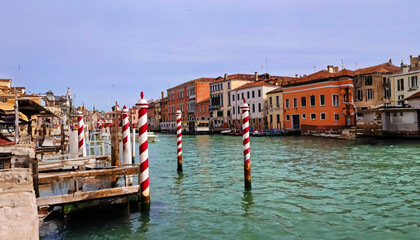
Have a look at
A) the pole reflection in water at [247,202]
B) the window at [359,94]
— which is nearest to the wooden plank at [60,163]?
the pole reflection in water at [247,202]

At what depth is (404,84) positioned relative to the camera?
108ft

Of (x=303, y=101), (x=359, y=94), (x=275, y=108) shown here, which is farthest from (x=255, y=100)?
(x=359, y=94)

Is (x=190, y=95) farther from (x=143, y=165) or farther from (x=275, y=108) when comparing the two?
(x=143, y=165)

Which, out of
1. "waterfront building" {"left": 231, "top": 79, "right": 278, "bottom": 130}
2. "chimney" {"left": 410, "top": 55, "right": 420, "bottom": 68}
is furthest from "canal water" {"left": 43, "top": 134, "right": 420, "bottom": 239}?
"waterfront building" {"left": 231, "top": 79, "right": 278, "bottom": 130}

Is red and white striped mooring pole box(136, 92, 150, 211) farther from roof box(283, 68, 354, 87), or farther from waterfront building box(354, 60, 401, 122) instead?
roof box(283, 68, 354, 87)

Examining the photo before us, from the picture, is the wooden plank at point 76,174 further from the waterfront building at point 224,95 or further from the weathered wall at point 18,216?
the waterfront building at point 224,95

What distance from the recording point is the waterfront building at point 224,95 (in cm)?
5112

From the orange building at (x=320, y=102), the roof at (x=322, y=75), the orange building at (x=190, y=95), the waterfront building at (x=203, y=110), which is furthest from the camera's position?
the orange building at (x=190, y=95)

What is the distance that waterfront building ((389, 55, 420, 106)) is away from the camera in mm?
32062

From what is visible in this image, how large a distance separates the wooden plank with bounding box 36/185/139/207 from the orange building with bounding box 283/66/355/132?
3299 cm

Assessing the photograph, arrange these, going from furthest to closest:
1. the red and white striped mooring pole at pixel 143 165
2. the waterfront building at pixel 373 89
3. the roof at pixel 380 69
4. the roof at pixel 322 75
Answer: the roof at pixel 322 75 < the roof at pixel 380 69 < the waterfront building at pixel 373 89 < the red and white striped mooring pole at pixel 143 165

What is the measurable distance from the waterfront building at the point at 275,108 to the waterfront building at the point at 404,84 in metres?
12.3

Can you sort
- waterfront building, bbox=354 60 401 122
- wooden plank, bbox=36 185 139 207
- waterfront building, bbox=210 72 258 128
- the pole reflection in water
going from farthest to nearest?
1. waterfront building, bbox=210 72 258 128
2. waterfront building, bbox=354 60 401 122
3. the pole reflection in water
4. wooden plank, bbox=36 185 139 207

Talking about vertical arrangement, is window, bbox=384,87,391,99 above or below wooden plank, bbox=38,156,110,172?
above
